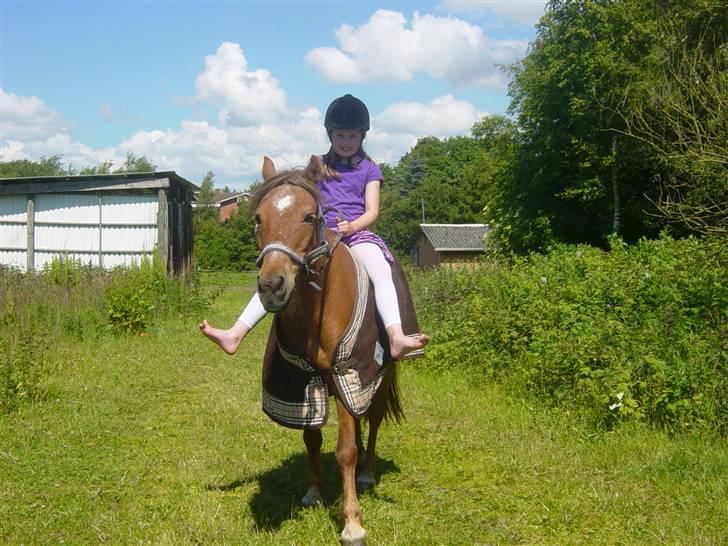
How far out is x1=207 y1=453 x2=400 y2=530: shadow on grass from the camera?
14.2 feet

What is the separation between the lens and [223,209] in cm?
8219

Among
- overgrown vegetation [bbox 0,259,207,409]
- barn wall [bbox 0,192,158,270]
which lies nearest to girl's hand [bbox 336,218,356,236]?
overgrown vegetation [bbox 0,259,207,409]

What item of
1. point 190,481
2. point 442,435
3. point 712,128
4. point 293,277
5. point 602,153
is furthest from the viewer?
point 602,153

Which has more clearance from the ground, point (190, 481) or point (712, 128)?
point (712, 128)

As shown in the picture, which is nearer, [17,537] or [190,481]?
[17,537]

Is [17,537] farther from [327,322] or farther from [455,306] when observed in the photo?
[455,306]

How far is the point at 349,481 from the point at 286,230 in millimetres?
1565

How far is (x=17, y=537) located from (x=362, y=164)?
3.14m

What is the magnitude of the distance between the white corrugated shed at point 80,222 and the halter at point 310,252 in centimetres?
1345

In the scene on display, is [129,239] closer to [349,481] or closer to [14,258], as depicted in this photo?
[14,258]

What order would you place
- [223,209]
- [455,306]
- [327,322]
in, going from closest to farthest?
[327,322], [455,306], [223,209]

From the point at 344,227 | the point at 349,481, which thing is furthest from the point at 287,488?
the point at 344,227

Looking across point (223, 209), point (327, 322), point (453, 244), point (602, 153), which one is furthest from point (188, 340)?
point (223, 209)

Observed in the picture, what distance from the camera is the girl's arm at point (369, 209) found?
163 inches
